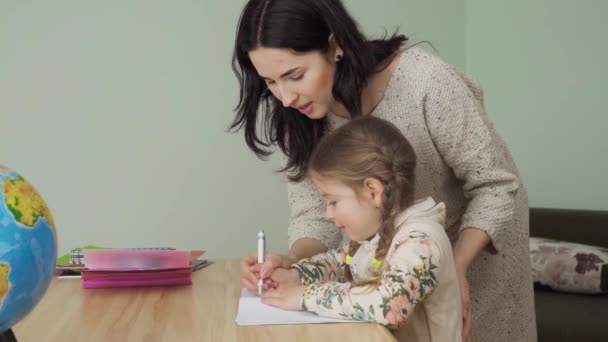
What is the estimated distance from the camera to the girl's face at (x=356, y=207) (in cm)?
142

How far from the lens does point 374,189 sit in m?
1.41

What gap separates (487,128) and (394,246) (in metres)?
0.41

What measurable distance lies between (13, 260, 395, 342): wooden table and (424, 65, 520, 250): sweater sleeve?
46cm

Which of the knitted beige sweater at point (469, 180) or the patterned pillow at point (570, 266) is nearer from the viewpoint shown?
the knitted beige sweater at point (469, 180)

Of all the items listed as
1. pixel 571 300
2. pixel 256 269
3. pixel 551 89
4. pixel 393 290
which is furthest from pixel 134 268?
pixel 551 89

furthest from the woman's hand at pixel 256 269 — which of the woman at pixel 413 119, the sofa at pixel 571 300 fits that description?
the sofa at pixel 571 300

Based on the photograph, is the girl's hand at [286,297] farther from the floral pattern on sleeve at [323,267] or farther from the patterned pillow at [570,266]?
the patterned pillow at [570,266]

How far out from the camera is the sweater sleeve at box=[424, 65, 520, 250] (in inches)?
61.6

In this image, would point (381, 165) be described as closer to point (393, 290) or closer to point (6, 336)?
point (393, 290)

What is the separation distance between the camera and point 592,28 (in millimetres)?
3383

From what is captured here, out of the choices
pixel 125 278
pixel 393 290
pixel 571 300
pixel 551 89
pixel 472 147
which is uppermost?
pixel 472 147

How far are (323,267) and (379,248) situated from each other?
0.20 metres

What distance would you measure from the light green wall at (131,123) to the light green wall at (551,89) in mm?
1198

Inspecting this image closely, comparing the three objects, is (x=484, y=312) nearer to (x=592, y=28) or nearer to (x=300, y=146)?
(x=300, y=146)
